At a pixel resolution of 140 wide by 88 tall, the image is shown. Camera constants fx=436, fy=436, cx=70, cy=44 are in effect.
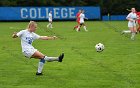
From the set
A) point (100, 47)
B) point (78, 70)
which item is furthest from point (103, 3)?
point (78, 70)

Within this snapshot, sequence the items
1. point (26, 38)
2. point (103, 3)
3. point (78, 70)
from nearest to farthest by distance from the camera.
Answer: point (26, 38), point (78, 70), point (103, 3)

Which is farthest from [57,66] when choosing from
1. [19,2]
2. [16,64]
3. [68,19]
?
[19,2]

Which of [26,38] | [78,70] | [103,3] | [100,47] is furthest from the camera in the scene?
[103,3]

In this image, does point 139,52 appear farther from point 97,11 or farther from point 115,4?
point 115,4

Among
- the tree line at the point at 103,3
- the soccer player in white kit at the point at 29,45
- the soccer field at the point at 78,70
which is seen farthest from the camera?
the tree line at the point at 103,3

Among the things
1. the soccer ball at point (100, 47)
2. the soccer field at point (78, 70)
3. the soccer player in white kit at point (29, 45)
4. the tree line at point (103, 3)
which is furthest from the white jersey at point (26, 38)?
the tree line at point (103, 3)

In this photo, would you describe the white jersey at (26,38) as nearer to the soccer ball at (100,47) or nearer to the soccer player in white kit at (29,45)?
the soccer player in white kit at (29,45)

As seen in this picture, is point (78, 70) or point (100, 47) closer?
point (78, 70)

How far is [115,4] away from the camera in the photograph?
8619 centimetres

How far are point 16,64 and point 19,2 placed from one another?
6220 cm

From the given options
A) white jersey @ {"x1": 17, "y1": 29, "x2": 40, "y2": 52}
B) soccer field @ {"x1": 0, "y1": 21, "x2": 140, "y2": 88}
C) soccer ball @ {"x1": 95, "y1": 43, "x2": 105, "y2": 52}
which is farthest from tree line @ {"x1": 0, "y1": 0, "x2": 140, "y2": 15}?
white jersey @ {"x1": 17, "y1": 29, "x2": 40, "y2": 52}

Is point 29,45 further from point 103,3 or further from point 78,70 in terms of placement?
point 103,3

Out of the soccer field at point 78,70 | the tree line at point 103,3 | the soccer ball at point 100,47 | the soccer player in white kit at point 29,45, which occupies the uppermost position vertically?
the tree line at point 103,3

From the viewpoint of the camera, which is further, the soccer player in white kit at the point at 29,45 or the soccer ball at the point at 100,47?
the soccer ball at the point at 100,47
